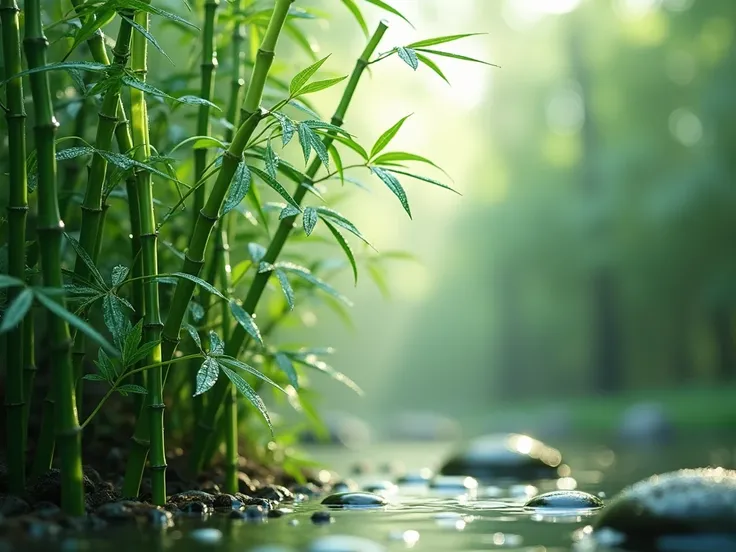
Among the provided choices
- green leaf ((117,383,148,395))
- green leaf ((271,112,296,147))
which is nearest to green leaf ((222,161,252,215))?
green leaf ((271,112,296,147))

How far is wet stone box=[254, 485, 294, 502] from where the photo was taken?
122 inches

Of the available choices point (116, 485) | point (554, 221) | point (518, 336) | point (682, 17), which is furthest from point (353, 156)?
point (116, 485)

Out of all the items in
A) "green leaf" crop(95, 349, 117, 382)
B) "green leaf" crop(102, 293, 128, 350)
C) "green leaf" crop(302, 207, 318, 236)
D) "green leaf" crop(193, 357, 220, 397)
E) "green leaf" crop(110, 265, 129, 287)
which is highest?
"green leaf" crop(302, 207, 318, 236)

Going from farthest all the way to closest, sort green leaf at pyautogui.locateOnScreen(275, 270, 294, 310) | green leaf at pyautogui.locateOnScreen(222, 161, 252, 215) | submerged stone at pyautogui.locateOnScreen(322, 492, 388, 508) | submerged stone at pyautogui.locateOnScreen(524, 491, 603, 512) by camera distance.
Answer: submerged stone at pyautogui.locateOnScreen(322, 492, 388, 508) < submerged stone at pyautogui.locateOnScreen(524, 491, 603, 512) < green leaf at pyautogui.locateOnScreen(275, 270, 294, 310) < green leaf at pyautogui.locateOnScreen(222, 161, 252, 215)

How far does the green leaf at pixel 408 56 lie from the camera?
6.92ft

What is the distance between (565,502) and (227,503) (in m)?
1.10

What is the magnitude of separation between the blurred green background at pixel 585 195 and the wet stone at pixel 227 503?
857cm

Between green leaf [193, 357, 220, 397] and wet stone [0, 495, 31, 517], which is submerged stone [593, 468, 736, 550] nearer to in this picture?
green leaf [193, 357, 220, 397]

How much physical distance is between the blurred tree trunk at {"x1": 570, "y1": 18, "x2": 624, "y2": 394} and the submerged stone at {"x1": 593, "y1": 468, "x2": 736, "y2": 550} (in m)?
17.2

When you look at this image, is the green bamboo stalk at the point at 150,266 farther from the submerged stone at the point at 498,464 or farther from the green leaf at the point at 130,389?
the submerged stone at the point at 498,464

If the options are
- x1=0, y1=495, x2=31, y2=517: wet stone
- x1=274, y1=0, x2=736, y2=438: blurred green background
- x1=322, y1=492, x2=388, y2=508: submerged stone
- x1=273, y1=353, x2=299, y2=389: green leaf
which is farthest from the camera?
x1=274, y1=0, x2=736, y2=438: blurred green background

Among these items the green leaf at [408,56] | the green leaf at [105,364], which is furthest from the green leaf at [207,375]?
the green leaf at [408,56]

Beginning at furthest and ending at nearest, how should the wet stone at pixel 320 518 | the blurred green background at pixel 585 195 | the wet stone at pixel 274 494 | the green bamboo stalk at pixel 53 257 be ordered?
the blurred green background at pixel 585 195, the wet stone at pixel 274 494, the wet stone at pixel 320 518, the green bamboo stalk at pixel 53 257

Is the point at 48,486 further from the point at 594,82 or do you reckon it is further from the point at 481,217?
the point at 481,217
